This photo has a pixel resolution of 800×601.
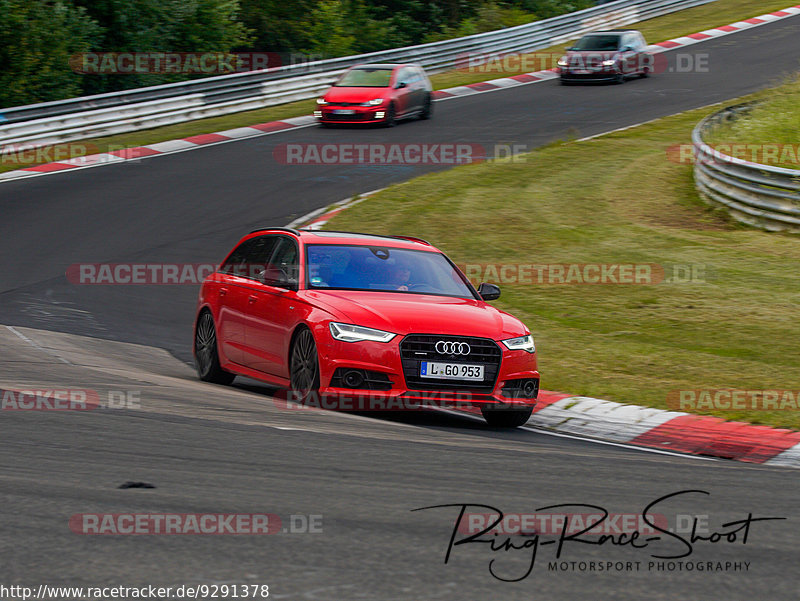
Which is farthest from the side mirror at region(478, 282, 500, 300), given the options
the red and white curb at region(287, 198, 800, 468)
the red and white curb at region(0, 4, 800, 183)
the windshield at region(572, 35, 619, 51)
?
the windshield at region(572, 35, 619, 51)

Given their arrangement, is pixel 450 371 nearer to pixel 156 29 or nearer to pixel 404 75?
pixel 404 75

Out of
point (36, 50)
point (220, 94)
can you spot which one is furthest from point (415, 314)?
point (36, 50)

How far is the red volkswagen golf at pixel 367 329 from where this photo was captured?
8.42m

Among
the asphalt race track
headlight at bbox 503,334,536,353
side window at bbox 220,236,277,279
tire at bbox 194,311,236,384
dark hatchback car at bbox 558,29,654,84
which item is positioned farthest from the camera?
dark hatchback car at bbox 558,29,654,84

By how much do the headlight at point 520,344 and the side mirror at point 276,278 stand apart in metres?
1.81

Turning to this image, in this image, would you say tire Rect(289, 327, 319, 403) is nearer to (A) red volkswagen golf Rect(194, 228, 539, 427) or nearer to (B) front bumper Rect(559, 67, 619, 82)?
(A) red volkswagen golf Rect(194, 228, 539, 427)

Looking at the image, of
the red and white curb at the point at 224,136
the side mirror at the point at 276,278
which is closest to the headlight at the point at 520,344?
the side mirror at the point at 276,278

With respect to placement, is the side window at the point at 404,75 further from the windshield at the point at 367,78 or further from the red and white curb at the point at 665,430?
the red and white curb at the point at 665,430

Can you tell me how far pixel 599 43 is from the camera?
34.9 meters

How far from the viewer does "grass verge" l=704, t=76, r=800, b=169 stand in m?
20.4

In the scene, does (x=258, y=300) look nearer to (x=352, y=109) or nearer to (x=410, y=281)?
(x=410, y=281)

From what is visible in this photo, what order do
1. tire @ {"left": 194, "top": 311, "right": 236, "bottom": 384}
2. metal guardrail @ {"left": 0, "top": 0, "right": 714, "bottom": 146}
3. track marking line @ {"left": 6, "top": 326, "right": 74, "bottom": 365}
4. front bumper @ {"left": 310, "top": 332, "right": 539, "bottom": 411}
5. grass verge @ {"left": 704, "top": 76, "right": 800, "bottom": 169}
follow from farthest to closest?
metal guardrail @ {"left": 0, "top": 0, "right": 714, "bottom": 146}
grass verge @ {"left": 704, "top": 76, "right": 800, "bottom": 169}
track marking line @ {"left": 6, "top": 326, "right": 74, "bottom": 365}
tire @ {"left": 194, "top": 311, "right": 236, "bottom": 384}
front bumper @ {"left": 310, "top": 332, "right": 539, "bottom": 411}

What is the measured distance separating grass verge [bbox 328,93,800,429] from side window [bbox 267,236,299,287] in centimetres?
262

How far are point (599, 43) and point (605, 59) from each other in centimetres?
116
